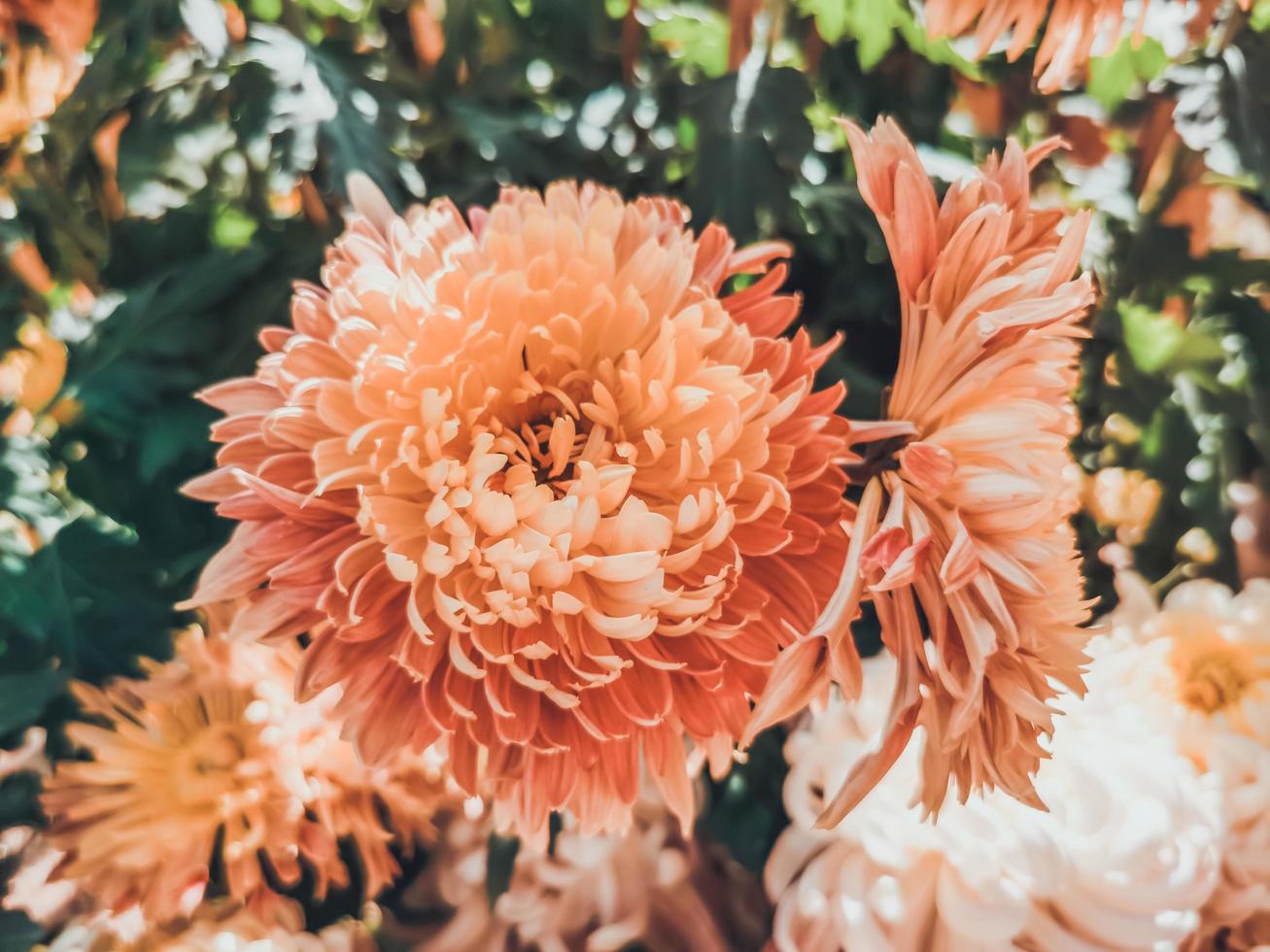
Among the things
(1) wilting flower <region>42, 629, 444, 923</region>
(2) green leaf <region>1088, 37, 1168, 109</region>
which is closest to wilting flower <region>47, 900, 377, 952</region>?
(1) wilting flower <region>42, 629, 444, 923</region>

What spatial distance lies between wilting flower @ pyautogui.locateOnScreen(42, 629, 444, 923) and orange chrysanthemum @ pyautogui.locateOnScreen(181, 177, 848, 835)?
32mm

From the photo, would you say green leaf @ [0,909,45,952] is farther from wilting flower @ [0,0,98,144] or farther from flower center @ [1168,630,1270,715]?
flower center @ [1168,630,1270,715]

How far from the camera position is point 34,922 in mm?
272

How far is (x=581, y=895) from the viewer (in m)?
0.28

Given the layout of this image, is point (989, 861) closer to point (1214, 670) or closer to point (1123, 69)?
point (1214, 670)

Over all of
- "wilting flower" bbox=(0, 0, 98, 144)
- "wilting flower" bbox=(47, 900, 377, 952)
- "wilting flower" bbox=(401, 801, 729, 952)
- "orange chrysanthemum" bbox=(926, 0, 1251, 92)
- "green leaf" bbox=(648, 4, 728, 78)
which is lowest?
"wilting flower" bbox=(47, 900, 377, 952)

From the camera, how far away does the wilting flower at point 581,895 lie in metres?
0.27

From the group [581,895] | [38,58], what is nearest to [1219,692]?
[581,895]

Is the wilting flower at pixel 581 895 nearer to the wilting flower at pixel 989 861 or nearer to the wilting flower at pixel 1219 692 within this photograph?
the wilting flower at pixel 989 861

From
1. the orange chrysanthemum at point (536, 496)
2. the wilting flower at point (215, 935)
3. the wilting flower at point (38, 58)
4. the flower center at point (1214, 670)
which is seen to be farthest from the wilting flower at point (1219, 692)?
the wilting flower at point (38, 58)

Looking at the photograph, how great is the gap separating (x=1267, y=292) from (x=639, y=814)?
0.90 feet

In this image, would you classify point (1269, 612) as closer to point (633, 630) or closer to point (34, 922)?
point (633, 630)

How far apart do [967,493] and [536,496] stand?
0.10 meters

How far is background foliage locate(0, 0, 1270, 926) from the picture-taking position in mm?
271
